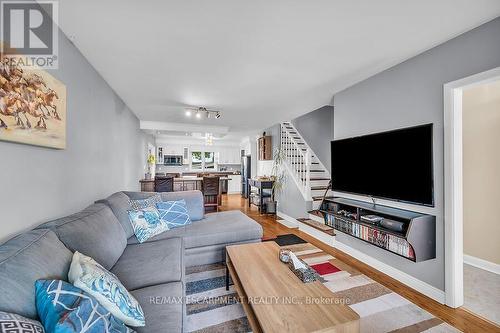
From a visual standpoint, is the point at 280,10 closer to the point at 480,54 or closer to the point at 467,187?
the point at 480,54

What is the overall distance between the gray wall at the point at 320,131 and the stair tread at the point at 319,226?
1759 millimetres

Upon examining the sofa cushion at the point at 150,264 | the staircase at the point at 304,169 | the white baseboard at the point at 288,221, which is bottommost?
the white baseboard at the point at 288,221

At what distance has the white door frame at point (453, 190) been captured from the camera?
188 centimetres

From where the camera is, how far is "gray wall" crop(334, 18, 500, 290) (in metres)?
1.74

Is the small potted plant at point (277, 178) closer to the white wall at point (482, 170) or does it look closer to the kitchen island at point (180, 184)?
the kitchen island at point (180, 184)

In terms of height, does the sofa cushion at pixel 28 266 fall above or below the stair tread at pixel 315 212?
above

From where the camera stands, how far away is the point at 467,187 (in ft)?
8.98

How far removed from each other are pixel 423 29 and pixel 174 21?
2.04m

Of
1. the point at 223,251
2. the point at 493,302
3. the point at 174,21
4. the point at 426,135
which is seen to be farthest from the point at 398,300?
the point at 174,21

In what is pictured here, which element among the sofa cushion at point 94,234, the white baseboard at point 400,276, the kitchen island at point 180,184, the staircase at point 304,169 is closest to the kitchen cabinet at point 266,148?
the staircase at point 304,169

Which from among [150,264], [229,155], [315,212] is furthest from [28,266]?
[229,155]

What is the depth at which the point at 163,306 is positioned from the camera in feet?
4.09

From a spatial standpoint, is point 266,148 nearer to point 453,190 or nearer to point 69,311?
point 453,190

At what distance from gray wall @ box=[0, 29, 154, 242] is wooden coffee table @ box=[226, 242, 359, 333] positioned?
1.51m
